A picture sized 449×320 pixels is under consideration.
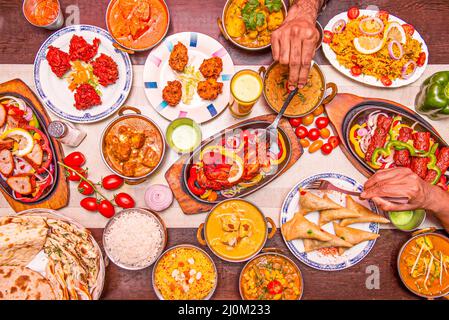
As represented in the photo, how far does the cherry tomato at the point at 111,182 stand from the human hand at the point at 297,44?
161cm

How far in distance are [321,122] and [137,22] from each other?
70.8 inches

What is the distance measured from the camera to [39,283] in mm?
2562

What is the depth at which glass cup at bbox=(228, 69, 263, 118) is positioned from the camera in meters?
2.89

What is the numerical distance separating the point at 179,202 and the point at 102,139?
2.68 feet

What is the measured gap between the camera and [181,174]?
10.0ft

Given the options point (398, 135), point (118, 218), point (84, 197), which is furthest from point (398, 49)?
point (84, 197)

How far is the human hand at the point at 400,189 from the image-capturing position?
261 centimetres

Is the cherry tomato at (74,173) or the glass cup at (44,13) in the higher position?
the glass cup at (44,13)

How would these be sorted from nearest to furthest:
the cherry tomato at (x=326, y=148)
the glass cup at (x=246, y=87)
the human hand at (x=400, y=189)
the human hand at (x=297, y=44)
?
the human hand at (x=297, y=44) < the human hand at (x=400, y=189) < the glass cup at (x=246, y=87) < the cherry tomato at (x=326, y=148)

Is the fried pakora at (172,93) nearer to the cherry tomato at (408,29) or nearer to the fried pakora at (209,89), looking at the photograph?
the fried pakora at (209,89)

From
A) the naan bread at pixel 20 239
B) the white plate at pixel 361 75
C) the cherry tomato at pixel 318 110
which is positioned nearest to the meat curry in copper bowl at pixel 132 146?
the naan bread at pixel 20 239

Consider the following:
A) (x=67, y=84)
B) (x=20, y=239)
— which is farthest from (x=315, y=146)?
(x=20, y=239)

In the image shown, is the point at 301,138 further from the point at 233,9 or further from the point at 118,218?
the point at 118,218
